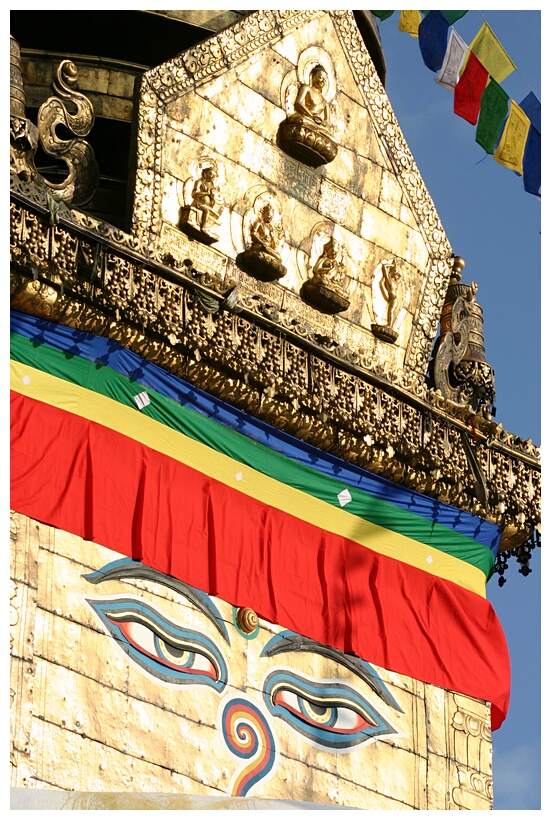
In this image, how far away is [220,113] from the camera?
17.5 metres

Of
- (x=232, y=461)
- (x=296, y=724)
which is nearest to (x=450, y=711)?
(x=296, y=724)

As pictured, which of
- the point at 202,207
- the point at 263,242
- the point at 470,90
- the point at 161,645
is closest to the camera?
the point at 161,645

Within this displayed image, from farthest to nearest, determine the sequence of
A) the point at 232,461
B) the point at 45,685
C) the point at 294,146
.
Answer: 1. the point at 294,146
2. the point at 232,461
3. the point at 45,685

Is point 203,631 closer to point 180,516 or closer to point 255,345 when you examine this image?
point 180,516

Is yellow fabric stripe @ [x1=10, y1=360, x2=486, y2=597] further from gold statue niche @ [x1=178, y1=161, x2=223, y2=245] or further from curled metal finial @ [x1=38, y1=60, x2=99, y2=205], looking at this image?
curled metal finial @ [x1=38, y1=60, x2=99, y2=205]

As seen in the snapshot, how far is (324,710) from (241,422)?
2543 millimetres

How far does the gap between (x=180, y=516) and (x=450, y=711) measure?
11.3 feet

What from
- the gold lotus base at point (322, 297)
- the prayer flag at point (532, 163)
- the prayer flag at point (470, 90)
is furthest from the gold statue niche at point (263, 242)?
the prayer flag at point (532, 163)

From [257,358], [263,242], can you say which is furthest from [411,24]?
[257,358]

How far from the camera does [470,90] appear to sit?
A: 62.2 feet

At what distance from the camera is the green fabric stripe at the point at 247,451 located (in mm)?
15586

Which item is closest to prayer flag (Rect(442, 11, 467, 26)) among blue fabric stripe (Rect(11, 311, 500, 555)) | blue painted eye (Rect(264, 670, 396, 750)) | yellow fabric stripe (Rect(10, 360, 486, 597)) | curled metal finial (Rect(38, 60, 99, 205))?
curled metal finial (Rect(38, 60, 99, 205))

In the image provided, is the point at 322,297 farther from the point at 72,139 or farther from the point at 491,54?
the point at 491,54

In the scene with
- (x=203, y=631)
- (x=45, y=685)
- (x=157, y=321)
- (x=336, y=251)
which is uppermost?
(x=336, y=251)
